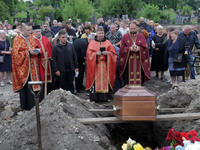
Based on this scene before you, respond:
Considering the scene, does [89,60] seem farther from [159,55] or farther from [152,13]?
[152,13]

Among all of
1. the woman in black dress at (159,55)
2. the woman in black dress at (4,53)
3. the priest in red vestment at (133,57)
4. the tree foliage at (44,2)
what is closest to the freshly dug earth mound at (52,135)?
the priest in red vestment at (133,57)

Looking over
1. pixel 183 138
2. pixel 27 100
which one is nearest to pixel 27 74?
pixel 27 100

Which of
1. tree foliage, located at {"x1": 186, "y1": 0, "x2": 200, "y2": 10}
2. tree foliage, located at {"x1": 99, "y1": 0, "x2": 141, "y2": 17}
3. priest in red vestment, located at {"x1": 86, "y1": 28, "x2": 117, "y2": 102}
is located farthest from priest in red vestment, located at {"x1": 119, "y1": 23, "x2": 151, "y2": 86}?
tree foliage, located at {"x1": 186, "y1": 0, "x2": 200, "y2": 10}

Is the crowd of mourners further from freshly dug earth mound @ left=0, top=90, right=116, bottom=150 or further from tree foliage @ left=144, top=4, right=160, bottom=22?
tree foliage @ left=144, top=4, right=160, bottom=22

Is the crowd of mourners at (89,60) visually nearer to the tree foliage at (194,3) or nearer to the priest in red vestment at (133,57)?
the priest in red vestment at (133,57)

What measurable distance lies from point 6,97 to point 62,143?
557 centimetres

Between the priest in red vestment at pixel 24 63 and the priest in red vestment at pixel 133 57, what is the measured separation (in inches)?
88.9

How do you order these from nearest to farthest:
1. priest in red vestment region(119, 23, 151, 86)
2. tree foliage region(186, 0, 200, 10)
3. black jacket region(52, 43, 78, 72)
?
priest in red vestment region(119, 23, 151, 86)
black jacket region(52, 43, 78, 72)
tree foliage region(186, 0, 200, 10)

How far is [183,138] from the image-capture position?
345 cm

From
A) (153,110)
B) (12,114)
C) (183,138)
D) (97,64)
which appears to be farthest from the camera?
(97,64)

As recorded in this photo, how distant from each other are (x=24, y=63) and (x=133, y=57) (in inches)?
108

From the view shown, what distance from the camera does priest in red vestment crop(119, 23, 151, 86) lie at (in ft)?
26.1

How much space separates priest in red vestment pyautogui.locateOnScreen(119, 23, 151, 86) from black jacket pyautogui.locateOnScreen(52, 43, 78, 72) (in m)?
1.36

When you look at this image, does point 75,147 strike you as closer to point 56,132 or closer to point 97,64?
point 56,132
